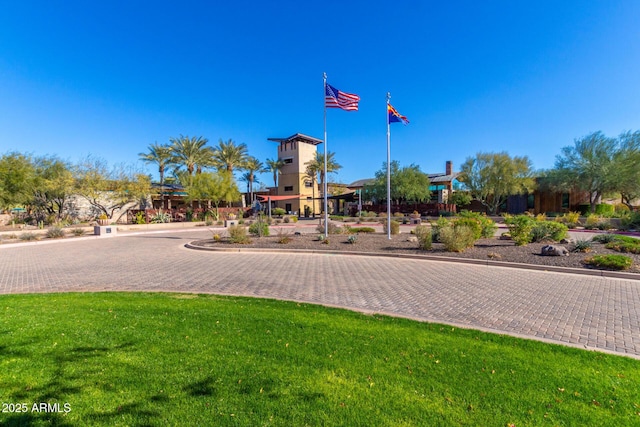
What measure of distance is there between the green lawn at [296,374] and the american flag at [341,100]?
38.9 feet

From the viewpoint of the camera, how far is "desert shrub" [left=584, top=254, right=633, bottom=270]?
26.9 feet

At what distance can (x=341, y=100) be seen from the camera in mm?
14695

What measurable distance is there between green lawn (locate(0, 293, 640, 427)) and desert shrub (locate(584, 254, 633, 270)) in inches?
251

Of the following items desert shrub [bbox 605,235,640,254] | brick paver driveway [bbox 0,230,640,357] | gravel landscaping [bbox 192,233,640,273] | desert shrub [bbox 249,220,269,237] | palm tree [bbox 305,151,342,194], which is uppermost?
palm tree [bbox 305,151,342,194]

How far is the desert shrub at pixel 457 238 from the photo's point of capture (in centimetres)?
1137

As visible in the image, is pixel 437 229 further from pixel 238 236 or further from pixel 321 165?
pixel 321 165

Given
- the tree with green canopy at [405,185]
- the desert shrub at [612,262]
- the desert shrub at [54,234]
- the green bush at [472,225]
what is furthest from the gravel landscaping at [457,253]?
the tree with green canopy at [405,185]

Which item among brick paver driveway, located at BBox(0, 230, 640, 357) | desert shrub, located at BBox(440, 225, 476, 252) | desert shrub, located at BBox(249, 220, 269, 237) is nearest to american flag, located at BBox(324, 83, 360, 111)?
desert shrub, located at BBox(440, 225, 476, 252)

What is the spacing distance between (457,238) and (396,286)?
5.36 metres

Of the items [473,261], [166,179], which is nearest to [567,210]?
[473,261]

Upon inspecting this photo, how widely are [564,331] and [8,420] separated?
6.54 meters

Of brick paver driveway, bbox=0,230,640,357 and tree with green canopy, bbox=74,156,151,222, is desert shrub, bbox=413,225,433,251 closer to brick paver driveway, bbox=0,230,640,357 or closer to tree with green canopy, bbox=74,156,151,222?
brick paver driveway, bbox=0,230,640,357

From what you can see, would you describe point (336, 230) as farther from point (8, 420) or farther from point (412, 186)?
point (412, 186)

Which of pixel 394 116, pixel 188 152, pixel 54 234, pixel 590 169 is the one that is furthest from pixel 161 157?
pixel 590 169
